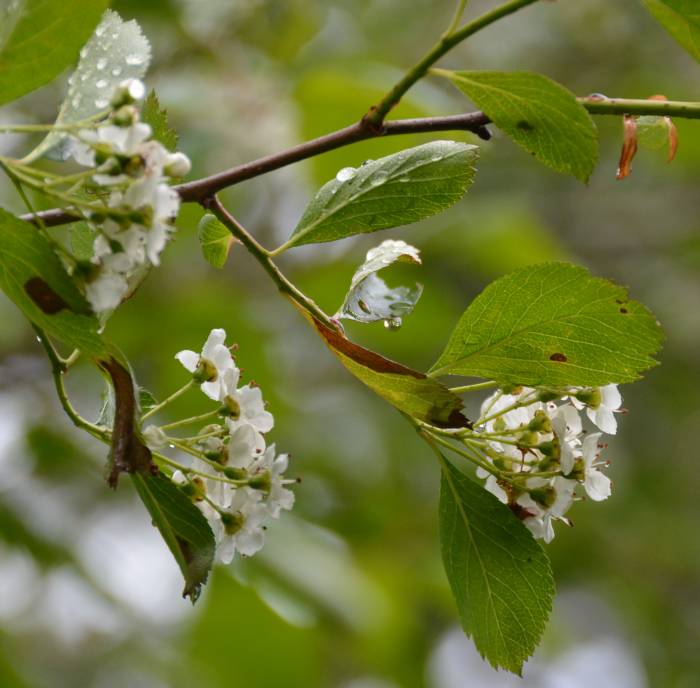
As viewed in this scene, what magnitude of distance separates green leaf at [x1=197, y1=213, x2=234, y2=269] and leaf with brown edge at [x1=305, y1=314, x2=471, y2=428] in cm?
17

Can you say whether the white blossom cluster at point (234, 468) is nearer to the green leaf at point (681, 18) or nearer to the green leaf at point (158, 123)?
the green leaf at point (158, 123)

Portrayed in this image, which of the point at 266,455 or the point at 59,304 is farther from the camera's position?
the point at 266,455

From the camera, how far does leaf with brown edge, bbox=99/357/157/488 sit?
85 centimetres

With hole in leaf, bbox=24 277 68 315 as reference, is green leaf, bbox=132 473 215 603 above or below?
below

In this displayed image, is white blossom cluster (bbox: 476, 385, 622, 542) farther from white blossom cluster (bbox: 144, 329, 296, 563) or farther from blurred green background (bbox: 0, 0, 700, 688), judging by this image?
blurred green background (bbox: 0, 0, 700, 688)

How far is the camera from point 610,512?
12.8 ft

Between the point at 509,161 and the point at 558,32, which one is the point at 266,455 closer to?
the point at 509,161

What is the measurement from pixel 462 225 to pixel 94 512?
1324mm

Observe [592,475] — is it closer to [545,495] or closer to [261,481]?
[545,495]

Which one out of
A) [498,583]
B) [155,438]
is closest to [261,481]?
[155,438]

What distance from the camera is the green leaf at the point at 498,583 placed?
0.97 m

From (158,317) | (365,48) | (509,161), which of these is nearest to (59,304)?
(158,317)

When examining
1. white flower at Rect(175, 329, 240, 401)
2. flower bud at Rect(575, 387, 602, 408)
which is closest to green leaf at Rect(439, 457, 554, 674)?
flower bud at Rect(575, 387, 602, 408)

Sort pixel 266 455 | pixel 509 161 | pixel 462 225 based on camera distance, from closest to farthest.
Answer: pixel 266 455
pixel 462 225
pixel 509 161
